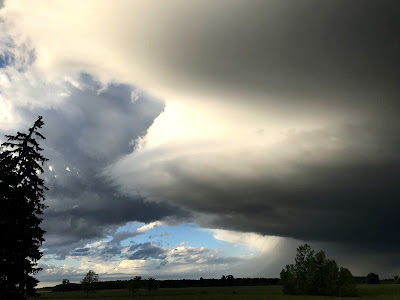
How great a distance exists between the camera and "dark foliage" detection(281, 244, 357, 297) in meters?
128

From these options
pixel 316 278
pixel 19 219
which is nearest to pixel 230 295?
pixel 316 278

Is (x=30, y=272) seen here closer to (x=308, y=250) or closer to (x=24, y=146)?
(x=24, y=146)

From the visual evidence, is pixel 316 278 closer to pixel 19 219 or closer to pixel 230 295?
pixel 230 295

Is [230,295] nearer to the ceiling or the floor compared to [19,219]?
nearer to the floor

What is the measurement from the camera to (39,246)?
3459 centimetres

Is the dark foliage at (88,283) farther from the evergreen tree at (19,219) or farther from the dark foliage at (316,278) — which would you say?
the evergreen tree at (19,219)

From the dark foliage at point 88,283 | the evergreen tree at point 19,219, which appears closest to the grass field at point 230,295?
the dark foliage at point 88,283

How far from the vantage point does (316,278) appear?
133 meters

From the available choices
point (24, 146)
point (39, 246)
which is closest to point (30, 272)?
point (39, 246)

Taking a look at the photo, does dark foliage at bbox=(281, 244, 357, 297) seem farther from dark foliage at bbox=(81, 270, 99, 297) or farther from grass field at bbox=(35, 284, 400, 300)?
dark foliage at bbox=(81, 270, 99, 297)

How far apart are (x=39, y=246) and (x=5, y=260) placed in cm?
308

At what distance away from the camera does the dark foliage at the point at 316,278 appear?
419 feet

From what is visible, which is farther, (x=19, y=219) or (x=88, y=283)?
(x=88, y=283)

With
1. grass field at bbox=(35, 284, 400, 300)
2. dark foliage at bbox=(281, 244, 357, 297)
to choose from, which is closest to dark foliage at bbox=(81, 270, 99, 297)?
grass field at bbox=(35, 284, 400, 300)
